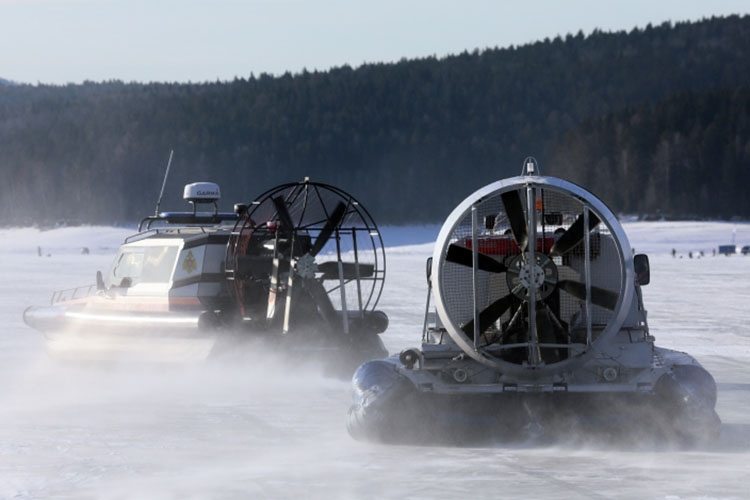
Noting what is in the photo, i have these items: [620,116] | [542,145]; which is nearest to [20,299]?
[620,116]

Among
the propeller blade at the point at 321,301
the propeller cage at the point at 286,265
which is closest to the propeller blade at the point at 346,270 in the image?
the propeller cage at the point at 286,265

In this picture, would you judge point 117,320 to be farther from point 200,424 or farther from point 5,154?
point 5,154

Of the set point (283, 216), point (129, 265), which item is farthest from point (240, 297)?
point (129, 265)

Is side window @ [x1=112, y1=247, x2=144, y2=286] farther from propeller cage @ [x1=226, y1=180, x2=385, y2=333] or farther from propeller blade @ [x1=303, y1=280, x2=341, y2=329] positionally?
propeller blade @ [x1=303, y1=280, x2=341, y2=329]

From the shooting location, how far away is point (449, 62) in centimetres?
16900

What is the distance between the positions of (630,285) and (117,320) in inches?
246

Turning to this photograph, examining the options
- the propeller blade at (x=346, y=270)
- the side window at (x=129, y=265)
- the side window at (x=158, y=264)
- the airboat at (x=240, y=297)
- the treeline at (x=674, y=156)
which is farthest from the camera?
the treeline at (x=674, y=156)

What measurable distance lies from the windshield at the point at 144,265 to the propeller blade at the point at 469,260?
451 cm

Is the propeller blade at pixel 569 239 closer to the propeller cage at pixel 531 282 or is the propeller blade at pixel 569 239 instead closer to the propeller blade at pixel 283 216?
the propeller cage at pixel 531 282

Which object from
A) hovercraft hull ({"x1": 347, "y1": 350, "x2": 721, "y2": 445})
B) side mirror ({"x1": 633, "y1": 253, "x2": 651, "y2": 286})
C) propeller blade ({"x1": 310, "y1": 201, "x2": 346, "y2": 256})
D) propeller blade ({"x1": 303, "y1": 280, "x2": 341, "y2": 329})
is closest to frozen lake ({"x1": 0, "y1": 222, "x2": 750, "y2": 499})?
hovercraft hull ({"x1": 347, "y1": 350, "x2": 721, "y2": 445})

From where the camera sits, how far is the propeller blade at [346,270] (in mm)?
12633

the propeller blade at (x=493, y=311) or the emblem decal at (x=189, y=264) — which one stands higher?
the emblem decal at (x=189, y=264)

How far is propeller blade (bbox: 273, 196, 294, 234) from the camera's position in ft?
41.1

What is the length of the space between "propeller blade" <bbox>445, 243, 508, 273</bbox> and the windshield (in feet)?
14.8
